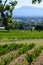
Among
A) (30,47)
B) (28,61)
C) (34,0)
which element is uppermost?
(34,0)

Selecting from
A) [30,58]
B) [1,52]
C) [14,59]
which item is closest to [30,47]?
[1,52]

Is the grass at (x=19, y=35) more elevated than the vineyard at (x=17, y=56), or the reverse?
the vineyard at (x=17, y=56)

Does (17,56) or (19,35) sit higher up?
(17,56)

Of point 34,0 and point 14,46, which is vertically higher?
point 34,0

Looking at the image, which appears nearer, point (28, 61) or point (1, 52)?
point (28, 61)

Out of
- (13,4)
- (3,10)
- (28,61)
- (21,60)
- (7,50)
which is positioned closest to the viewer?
(28,61)

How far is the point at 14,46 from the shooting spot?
16.2 m

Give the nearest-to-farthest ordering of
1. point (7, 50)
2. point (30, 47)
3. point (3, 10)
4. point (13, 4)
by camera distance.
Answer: point (7, 50) → point (30, 47) → point (3, 10) → point (13, 4)

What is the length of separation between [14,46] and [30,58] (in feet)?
16.4

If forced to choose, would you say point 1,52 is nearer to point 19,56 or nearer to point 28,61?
point 19,56

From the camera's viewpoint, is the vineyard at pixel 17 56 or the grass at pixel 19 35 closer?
the vineyard at pixel 17 56

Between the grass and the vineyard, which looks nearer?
the vineyard

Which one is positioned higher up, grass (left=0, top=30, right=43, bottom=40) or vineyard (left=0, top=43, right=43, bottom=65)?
vineyard (left=0, top=43, right=43, bottom=65)

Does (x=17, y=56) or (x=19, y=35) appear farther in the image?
(x=19, y=35)
